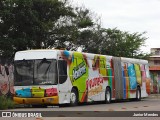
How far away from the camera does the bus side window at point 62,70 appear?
85.8 ft

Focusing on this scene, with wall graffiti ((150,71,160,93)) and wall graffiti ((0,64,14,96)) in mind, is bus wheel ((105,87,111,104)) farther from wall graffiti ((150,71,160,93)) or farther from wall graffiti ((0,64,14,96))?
wall graffiti ((150,71,160,93))

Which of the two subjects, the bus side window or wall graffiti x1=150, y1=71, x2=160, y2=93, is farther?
wall graffiti x1=150, y1=71, x2=160, y2=93

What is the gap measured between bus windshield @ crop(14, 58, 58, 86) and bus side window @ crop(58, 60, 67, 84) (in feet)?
1.20

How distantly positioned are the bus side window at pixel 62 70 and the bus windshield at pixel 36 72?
0.36 meters

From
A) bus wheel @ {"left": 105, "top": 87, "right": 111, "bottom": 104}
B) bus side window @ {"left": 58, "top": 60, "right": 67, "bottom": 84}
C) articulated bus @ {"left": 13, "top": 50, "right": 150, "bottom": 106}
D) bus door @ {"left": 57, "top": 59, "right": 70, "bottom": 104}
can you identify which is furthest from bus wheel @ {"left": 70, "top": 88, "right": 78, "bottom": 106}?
bus wheel @ {"left": 105, "top": 87, "right": 111, "bottom": 104}

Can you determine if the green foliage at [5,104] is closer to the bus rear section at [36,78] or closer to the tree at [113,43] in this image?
the bus rear section at [36,78]

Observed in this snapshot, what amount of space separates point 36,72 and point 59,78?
120 centimetres

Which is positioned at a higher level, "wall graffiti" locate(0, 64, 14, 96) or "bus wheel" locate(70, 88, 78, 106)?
"wall graffiti" locate(0, 64, 14, 96)

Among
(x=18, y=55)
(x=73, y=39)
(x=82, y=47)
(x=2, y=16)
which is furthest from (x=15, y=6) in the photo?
(x=82, y=47)

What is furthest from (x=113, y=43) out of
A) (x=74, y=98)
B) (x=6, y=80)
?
(x=74, y=98)

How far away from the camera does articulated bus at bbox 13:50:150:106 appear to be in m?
25.8

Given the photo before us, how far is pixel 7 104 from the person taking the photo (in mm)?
25656

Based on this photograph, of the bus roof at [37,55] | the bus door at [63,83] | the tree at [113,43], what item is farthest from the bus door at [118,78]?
the tree at [113,43]

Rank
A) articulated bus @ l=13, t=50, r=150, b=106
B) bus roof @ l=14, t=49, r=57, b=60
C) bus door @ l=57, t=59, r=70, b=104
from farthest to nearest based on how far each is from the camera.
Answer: bus roof @ l=14, t=49, r=57, b=60 → bus door @ l=57, t=59, r=70, b=104 → articulated bus @ l=13, t=50, r=150, b=106
